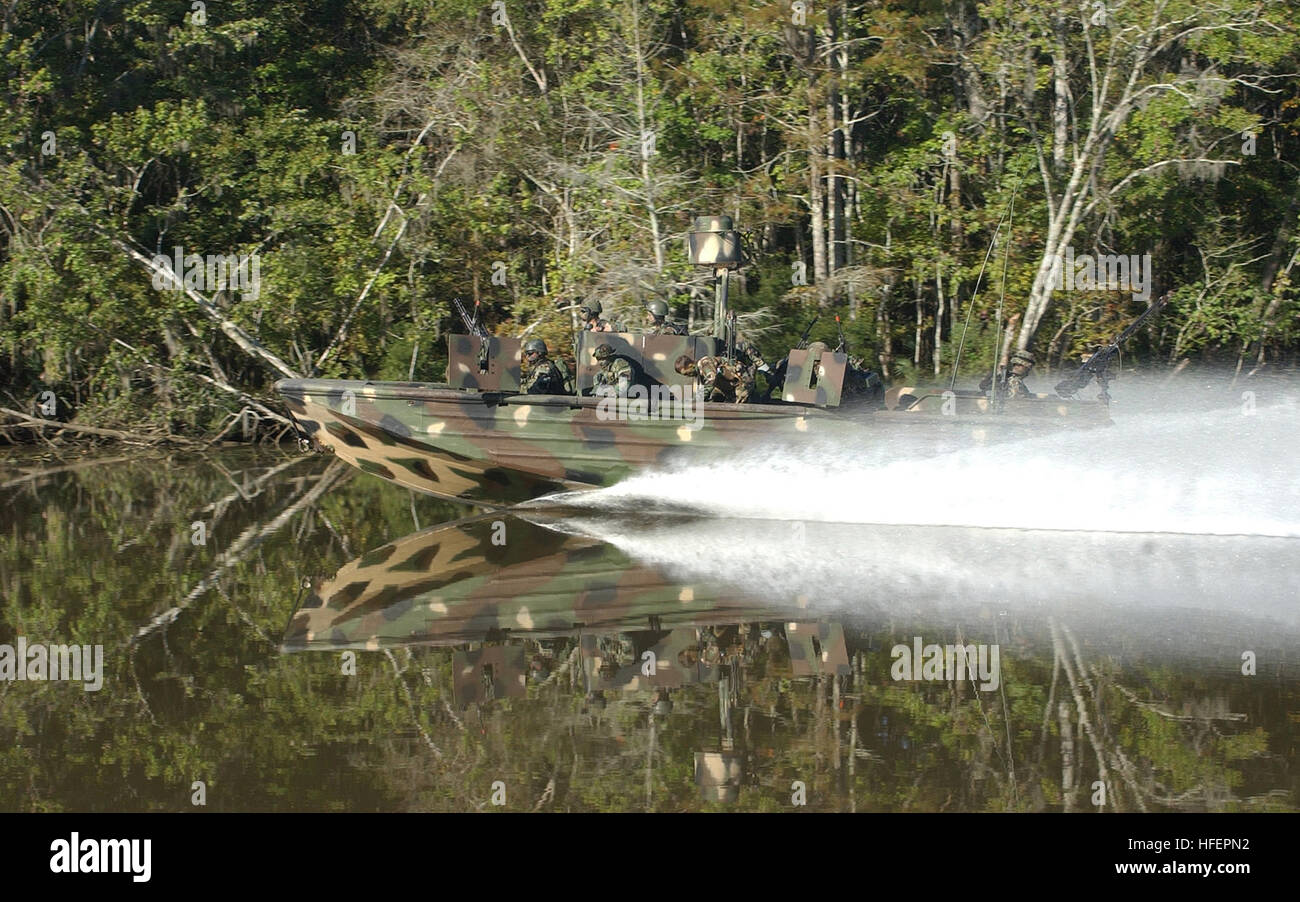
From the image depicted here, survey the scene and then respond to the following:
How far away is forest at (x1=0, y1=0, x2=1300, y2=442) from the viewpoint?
2003 cm

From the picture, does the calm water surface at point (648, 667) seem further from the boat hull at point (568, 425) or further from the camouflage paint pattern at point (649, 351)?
the camouflage paint pattern at point (649, 351)

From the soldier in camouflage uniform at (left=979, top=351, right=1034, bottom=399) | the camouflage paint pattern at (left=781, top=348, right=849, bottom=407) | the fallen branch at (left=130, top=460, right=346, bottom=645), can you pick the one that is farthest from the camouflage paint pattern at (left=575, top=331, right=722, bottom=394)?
the fallen branch at (left=130, top=460, right=346, bottom=645)

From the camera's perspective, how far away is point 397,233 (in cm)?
2125

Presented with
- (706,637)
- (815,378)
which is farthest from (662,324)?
(706,637)

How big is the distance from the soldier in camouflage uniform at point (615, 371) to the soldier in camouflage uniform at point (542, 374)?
51 centimetres

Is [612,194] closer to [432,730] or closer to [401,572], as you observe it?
[401,572]

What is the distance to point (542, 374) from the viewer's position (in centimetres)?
1433

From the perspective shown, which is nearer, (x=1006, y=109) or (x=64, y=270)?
(x=64, y=270)

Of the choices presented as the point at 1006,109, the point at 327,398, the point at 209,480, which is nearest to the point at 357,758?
the point at 327,398

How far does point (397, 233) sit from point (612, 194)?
3.39 metres

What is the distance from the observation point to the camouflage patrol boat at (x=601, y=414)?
1375cm

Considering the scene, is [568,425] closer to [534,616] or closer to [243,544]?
[243,544]

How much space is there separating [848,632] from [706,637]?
1018 mm

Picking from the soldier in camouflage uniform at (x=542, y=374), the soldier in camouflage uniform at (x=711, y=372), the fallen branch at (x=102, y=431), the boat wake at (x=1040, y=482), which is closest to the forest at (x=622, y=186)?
the fallen branch at (x=102, y=431)
